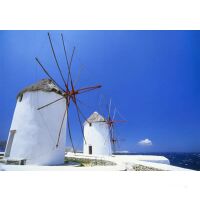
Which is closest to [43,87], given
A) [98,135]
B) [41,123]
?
[41,123]

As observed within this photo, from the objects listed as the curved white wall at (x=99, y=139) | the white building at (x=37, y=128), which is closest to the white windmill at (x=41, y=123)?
the white building at (x=37, y=128)

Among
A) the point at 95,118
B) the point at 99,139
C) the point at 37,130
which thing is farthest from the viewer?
the point at 95,118

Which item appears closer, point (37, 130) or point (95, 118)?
point (37, 130)

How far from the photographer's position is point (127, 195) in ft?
12.2

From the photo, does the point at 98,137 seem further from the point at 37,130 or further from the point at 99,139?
the point at 37,130

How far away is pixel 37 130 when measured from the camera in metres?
8.00

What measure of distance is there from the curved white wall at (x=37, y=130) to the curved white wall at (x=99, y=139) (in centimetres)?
766

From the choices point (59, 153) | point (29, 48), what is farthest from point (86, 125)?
point (29, 48)

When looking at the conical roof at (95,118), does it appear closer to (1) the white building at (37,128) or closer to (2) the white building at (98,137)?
(2) the white building at (98,137)

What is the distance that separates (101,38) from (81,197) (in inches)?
238

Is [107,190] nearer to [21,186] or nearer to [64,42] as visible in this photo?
[21,186]

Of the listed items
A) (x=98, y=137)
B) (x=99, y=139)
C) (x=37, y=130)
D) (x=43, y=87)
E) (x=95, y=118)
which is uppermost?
(x=95, y=118)

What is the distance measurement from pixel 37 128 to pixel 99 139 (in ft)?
29.1
